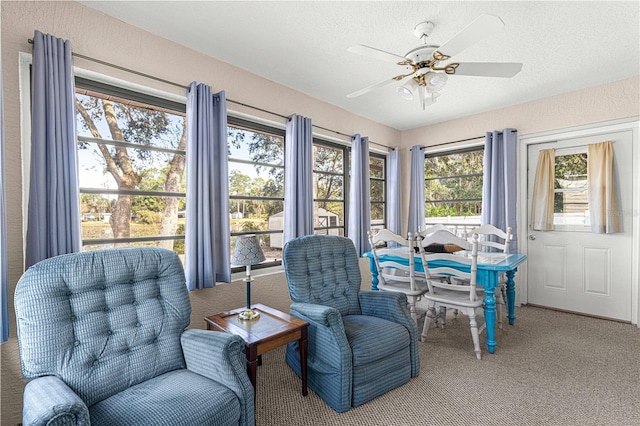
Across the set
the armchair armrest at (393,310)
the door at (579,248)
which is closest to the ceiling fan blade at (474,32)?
the armchair armrest at (393,310)

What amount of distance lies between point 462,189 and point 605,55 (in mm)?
2154

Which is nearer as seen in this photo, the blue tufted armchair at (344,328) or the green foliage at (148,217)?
the blue tufted armchair at (344,328)

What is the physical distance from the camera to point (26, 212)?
1896mm

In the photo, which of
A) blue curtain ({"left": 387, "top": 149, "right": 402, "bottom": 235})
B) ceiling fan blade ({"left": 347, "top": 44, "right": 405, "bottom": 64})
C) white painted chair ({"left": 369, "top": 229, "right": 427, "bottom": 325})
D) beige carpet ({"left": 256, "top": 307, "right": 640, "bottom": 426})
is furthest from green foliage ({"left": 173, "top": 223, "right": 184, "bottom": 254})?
blue curtain ({"left": 387, "top": 149, "right": 402, "bottom": 235})

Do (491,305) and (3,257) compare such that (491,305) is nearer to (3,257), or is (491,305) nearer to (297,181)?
(297,181)

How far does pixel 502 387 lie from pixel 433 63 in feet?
7.45

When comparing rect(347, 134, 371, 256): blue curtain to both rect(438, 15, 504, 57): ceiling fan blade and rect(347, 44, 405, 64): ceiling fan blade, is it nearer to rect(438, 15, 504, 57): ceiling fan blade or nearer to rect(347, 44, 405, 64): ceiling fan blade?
rect(347, 44, 405, 64): ceiling fan blade

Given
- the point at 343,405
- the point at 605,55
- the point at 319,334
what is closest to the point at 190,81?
the point at 319,334

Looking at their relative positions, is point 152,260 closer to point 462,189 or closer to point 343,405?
point 343,405

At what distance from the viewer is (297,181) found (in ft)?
11.0

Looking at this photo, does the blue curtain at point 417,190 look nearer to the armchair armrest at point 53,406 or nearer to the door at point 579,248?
the door at point 579,248

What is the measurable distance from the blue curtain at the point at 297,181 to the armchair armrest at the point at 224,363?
67.8 inches

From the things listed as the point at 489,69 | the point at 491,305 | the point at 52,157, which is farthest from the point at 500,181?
the point at 52,157

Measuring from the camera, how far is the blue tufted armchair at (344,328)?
1975 millimetres
